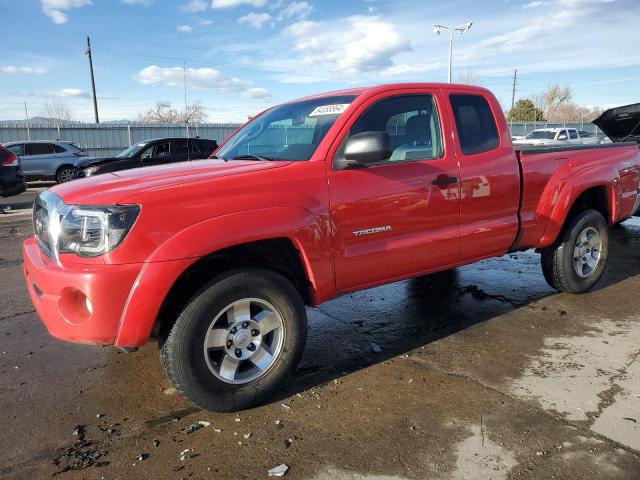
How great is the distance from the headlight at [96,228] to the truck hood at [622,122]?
8.41 meters

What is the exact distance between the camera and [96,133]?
80.9 ft

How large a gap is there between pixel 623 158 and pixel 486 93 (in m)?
1.90

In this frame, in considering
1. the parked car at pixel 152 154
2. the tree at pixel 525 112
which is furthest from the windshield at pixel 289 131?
the tree at pixel 525 112

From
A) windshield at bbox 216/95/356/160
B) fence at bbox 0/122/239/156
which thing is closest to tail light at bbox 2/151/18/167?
windshield at bbox 216/95/356/160

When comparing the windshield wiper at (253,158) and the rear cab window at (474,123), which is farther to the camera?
the rear cab window at (474,123)

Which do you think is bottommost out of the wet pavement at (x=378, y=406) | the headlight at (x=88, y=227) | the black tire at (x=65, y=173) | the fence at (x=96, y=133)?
the wet pavement at (x=378, y=406)

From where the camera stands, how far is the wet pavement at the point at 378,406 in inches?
96.7

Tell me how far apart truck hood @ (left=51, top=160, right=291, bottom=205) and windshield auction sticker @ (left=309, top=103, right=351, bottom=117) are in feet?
1.98

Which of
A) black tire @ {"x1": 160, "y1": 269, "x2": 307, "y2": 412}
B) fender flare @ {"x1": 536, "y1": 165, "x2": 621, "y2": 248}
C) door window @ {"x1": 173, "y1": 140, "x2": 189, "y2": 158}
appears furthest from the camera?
door window @ {"x1": 173, "y1": 140, "x2": 189, "y2": 158}

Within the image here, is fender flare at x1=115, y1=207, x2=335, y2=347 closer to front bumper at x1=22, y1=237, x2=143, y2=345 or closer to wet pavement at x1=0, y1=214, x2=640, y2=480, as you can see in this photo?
front bumper at x1=22, y1=237, x2=143, y2=345

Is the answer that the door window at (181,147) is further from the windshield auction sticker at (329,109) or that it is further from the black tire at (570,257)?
the black tire at (570,257)

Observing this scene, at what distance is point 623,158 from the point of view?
5.07 meters

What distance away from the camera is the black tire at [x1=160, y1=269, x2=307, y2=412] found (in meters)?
2.68

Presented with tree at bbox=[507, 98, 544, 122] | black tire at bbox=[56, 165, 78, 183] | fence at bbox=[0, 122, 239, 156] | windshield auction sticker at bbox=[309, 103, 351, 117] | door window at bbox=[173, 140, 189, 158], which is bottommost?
black tire at bbox=[56, 165, 78, 183]
